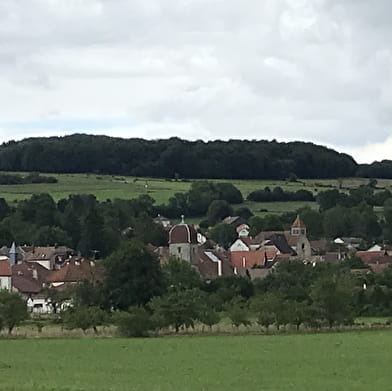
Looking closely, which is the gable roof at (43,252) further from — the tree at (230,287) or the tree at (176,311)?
the tree at (176,311)

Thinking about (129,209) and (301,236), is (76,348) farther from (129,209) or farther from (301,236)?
(129,209)

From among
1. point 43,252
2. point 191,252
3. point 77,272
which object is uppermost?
point 191,252

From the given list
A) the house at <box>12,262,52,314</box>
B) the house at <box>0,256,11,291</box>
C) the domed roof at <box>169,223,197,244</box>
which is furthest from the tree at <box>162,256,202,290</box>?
the domed roof at <box>169,223,197,244</box>

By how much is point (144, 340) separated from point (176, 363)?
702 inches

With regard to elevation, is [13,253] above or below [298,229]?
below

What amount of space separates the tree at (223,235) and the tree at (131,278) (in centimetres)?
8269

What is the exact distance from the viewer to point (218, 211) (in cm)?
18550

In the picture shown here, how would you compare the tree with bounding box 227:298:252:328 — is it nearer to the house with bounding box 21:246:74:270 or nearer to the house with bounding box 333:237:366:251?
the house with bounding box 21:246:74:270

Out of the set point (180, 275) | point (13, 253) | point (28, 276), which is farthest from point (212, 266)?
point (180, 275)

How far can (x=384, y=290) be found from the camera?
93.2 metres

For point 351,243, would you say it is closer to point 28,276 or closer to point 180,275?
point 28,276

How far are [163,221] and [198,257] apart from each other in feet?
144

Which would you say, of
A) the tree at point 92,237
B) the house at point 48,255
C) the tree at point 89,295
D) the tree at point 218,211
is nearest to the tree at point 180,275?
the tree at point 89,295

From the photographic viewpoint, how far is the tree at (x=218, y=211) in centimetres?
18488
